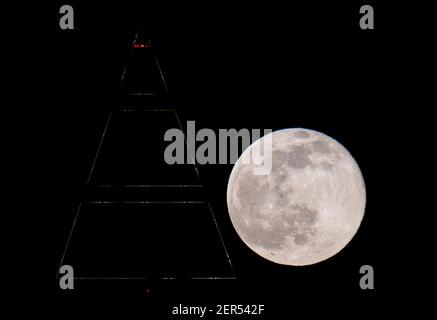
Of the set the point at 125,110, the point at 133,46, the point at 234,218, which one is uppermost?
the point at 133,46

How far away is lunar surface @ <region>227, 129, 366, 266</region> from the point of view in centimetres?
680

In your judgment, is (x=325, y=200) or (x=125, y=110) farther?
(x=125, y=110)

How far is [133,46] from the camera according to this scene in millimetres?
7277

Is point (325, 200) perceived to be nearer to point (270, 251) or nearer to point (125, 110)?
point (270, 251)

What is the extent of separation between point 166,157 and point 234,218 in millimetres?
1080

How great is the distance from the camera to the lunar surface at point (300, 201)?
268 inches

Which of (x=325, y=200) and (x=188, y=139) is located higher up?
(x=188, y=139)

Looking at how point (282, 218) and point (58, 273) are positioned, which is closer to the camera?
point (282, 218)

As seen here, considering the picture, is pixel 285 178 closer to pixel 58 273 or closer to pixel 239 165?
pixel 239 165

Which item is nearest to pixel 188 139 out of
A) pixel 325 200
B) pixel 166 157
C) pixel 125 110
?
pixel 166 157

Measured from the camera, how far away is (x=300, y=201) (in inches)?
267

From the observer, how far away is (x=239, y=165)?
290 inches

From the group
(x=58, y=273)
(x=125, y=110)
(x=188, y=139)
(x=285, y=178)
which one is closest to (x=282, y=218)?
(x=285, y=178)

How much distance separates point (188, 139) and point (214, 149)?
38 cm
